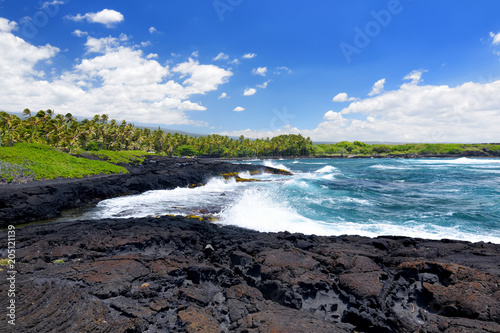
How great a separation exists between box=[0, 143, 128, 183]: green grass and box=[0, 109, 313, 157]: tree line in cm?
1466

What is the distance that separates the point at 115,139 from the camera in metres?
80.6

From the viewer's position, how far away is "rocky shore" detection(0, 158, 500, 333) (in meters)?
4.51

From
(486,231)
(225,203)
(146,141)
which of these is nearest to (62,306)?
(225,203)

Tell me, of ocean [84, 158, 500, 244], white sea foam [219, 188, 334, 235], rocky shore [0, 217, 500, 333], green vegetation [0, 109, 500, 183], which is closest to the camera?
rocky shore [0, 217, 500, 333]

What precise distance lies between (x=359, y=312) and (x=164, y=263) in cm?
525

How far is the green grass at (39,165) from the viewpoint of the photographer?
23611mm

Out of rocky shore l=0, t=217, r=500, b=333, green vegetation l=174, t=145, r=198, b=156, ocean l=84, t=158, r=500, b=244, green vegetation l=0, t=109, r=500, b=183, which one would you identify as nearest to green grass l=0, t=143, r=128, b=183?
green vegetation l=0, t=109, r=500, b=183

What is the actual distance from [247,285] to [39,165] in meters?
32.1

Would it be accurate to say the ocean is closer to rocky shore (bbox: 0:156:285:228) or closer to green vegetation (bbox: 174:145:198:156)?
rocky shore (bbox: 0:156:285:228)

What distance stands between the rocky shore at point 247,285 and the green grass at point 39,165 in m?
20.2

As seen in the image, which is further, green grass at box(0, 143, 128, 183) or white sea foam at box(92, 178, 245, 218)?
green grass at box(0, 143, 128, 183)

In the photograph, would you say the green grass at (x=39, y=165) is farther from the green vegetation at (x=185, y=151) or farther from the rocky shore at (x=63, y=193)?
the green vegetation at (x=185, y=151)
